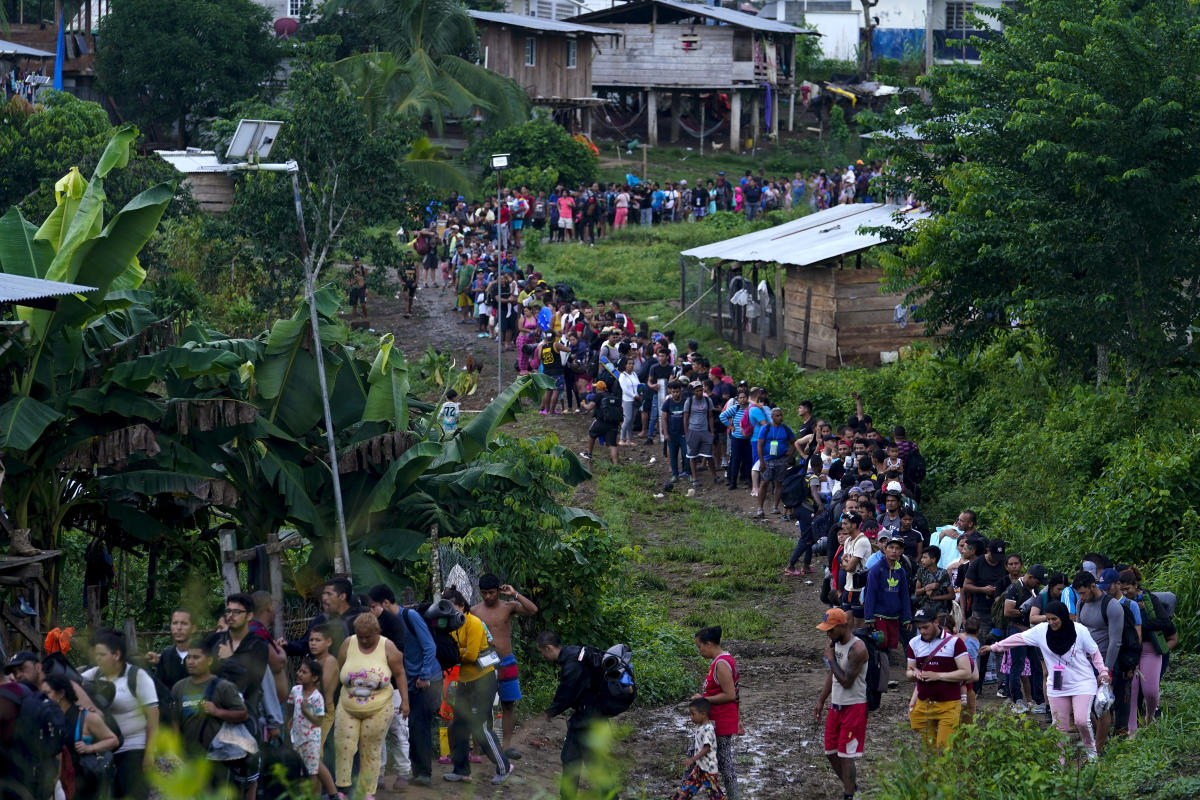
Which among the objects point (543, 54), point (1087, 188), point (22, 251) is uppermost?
point (543, 54)

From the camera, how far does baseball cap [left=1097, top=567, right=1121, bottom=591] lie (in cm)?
1119

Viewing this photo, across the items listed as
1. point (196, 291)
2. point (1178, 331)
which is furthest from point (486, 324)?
point (1178, 331)

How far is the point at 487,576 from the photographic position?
10609 mm

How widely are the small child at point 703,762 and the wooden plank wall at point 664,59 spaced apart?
138 ft

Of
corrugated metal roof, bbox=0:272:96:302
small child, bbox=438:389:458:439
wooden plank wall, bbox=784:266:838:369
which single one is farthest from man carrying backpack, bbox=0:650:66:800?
wooden plank wall, bbox=784:266:838:369

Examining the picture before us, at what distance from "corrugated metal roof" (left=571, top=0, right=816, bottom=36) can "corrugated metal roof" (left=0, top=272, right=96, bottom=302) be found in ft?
132

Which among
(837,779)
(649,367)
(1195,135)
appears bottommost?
(837,779)

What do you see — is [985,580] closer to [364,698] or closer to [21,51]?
[364,698]

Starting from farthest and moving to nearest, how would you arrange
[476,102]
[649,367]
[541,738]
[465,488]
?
[476,102]
[649,367]
[465,488]
[541,738]

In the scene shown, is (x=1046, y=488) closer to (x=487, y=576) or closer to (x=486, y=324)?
(x=487, y=576)

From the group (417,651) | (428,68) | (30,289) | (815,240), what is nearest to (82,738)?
(417,651)

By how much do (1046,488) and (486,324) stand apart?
15.0m

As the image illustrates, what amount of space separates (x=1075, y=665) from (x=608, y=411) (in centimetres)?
1165

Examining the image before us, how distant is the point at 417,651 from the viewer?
989cm
